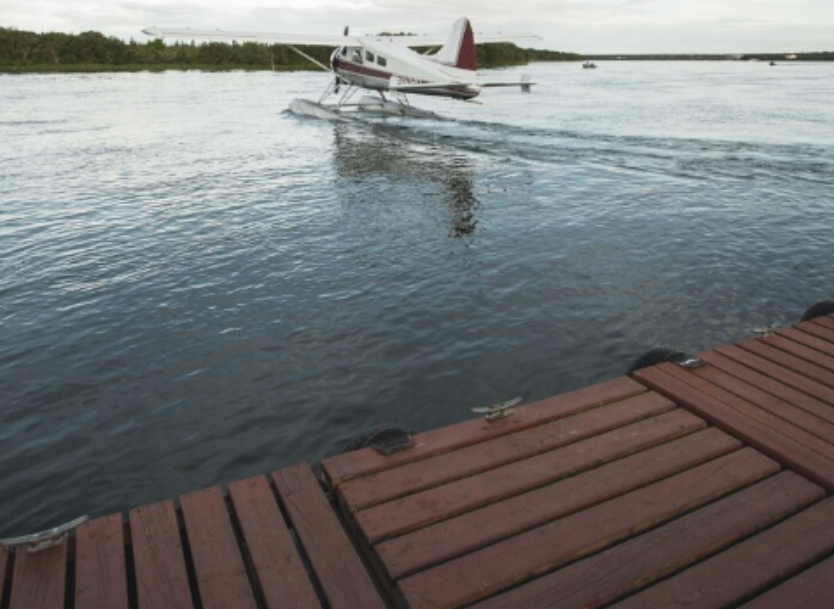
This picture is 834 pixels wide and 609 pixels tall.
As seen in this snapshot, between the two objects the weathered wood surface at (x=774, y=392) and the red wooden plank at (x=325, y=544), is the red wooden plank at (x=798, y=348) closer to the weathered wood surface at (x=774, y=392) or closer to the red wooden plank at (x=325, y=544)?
the weathered wood surface at (x=774, y=392)

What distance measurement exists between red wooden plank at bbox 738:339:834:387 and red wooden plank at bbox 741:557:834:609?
3.01 m

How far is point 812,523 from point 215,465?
18.3 feet

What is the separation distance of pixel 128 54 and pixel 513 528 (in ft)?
489

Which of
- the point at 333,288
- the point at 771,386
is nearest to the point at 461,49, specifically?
the point at 333,288

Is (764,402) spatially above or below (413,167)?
below

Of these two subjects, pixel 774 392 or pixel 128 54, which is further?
pixel 128 54

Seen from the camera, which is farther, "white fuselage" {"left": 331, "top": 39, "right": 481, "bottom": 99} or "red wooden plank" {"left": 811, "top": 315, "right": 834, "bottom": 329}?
"white fuselage" {"left": 331, "top": 39, "right": 481, "bottom": 99}

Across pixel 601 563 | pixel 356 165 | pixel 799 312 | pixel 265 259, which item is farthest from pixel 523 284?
pixel 356 165

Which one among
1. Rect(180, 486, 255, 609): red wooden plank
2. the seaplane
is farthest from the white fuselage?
Rect(180, 486, 255, 609): red wooden plank

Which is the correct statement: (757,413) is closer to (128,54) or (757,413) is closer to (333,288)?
(333,288)

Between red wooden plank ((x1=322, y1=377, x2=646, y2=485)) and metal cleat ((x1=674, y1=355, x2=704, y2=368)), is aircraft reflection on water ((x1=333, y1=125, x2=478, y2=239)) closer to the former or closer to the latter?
metal cleat ((x1=674, y1=355, x2=704, y2=368))

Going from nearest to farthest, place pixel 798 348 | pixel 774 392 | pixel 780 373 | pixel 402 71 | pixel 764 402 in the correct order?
pixel 764 402 → pixel 774 392 → pixel 780 373 → pixel 798 348 → pixel 402 71

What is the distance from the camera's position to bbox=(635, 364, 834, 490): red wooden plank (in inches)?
173

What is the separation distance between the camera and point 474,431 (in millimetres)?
5137
